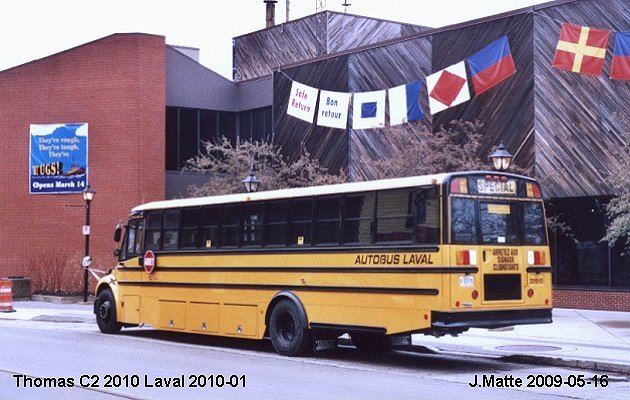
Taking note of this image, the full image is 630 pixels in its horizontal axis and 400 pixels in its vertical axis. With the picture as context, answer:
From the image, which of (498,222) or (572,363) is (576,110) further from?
(572,363)

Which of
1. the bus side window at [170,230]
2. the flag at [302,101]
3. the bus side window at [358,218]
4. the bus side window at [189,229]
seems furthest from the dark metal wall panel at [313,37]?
the bus side window at [358,218]

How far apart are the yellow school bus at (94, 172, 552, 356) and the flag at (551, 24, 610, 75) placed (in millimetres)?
12473

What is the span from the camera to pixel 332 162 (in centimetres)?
3441

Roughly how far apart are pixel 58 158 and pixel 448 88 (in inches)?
720

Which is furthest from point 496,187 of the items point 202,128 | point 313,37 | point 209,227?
point 313,37

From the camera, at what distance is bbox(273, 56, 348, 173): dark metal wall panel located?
1339 inches

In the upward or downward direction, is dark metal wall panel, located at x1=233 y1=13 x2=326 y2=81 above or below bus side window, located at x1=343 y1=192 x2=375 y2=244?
above

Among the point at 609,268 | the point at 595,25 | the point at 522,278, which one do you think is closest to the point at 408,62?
the point at 595,25

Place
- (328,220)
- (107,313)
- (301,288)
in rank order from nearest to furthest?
(328,220) → (301,288) → (107,313)

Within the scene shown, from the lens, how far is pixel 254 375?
13742 mm

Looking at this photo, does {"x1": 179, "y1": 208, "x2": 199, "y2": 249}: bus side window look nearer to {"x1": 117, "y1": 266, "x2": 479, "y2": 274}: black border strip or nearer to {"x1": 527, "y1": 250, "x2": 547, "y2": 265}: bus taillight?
{"x1": 117, "y1": 266, "x2": 479, "y2": 274}: black border strip

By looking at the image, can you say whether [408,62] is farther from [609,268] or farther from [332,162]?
[609,268]

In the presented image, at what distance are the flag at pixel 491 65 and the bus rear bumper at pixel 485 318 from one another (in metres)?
14.6

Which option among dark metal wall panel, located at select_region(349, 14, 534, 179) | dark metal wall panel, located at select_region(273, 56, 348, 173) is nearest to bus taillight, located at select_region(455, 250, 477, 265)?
dark metal wall panel, located at select_region(349, 14, 534, 179)
